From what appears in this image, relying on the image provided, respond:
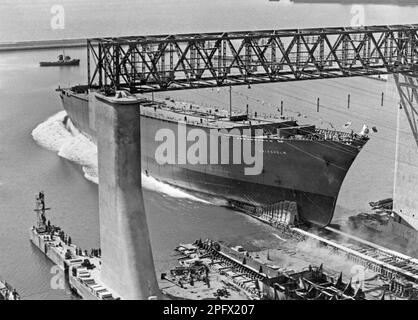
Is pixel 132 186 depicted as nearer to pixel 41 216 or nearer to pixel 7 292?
pixel 7 292

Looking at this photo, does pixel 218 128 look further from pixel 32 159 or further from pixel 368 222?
pixel 32 159

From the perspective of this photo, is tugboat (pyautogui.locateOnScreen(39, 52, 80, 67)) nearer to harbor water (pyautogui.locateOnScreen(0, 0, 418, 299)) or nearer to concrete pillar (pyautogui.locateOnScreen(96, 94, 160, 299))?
harbor water (pyautogui.locateOnScreen(0, 0, 418, 299))

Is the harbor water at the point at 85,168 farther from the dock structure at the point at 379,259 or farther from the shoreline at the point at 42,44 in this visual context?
the dock structure at the point at 379,259

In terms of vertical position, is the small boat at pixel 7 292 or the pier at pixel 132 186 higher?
the pier at pixel 132 186

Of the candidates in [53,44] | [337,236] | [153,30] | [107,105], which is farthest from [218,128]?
[153,30]

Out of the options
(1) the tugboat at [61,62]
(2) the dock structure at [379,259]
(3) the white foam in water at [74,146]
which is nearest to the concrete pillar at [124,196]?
(2) the dock structure at [379,259]

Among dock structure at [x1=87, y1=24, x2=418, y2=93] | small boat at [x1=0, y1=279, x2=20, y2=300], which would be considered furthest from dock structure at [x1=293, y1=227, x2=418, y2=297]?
small boat at [x1=0, y1=279, x2=20, y2=300]
